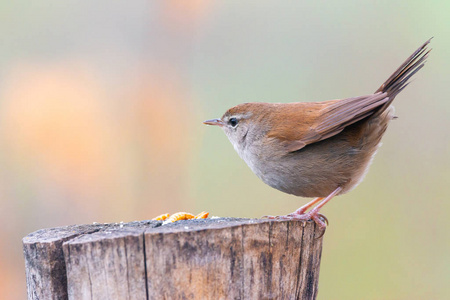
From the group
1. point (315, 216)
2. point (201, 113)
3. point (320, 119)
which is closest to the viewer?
point (315, 216)

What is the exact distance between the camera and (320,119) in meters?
3.75

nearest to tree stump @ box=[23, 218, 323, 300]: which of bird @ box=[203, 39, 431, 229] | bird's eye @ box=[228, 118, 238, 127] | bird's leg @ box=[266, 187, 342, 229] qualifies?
bird's leg @ box=[266, 187, 342, 229]

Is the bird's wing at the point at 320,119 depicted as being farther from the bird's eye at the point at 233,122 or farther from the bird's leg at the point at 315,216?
the bird's eye at the point at 233,122

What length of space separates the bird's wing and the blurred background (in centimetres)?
217

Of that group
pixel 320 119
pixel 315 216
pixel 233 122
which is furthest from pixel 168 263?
pixel 233 122

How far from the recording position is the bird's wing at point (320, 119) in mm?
A: 3602

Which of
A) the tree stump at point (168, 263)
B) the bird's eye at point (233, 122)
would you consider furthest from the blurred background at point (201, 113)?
the tree stump at point (168, 263)

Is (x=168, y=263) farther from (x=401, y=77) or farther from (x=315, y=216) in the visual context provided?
(x=401, y=77)

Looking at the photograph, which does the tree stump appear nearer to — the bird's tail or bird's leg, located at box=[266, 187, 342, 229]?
bird's leg, located at box=[266, 187, 342, 229]

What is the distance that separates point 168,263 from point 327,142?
1.98 m

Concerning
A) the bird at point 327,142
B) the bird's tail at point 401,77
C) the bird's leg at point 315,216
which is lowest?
the bird's leg at point 315,216

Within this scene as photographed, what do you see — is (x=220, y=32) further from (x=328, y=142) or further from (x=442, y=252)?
(x=442, y=252)

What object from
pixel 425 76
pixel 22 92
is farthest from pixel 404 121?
pixel 22 92

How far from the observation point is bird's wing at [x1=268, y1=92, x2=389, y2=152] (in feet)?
11.8
